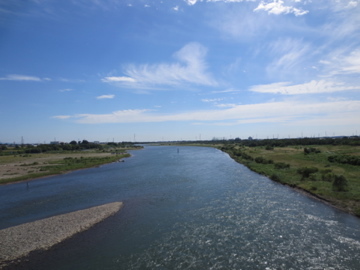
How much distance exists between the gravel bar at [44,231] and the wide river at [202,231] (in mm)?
920

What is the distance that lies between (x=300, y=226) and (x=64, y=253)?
54.0 ft

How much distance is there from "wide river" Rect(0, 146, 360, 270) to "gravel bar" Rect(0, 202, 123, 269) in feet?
3.02

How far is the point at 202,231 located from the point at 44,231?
11.9 m

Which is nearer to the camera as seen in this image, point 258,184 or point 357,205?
point 357,205

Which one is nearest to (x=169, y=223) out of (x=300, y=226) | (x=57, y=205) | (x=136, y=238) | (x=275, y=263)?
(x=136, y=238)

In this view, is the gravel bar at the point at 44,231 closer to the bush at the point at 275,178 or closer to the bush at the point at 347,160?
the bush at the point at 275,178

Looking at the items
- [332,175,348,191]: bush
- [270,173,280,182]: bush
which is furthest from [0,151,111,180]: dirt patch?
[332,175,348,191]: bush

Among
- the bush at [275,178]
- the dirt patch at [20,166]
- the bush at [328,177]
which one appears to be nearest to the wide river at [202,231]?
the bush at [275,178]

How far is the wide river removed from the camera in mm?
13312

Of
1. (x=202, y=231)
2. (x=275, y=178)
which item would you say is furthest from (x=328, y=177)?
(x=202, y=231)

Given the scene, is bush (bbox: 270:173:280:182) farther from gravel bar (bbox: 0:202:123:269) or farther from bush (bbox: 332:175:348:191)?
gravel bar (bbox: 0:202:123:269)

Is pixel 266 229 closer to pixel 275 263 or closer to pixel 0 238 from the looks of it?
pixel 275 263

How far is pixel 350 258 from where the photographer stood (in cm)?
1296

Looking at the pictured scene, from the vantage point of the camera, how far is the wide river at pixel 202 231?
43.7ft
